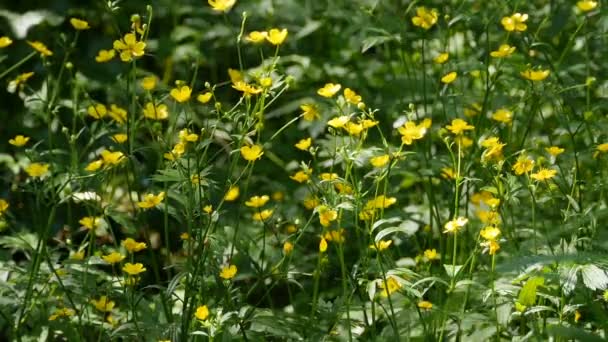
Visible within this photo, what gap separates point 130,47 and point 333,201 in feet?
1.72

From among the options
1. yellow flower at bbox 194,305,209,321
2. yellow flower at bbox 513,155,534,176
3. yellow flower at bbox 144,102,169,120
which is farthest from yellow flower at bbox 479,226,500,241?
yellow flower at bbox 144,102,169,120

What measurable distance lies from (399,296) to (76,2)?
5.75ft

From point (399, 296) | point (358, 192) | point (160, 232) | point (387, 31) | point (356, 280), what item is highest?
point (387, 31)

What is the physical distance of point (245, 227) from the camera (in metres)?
2.86

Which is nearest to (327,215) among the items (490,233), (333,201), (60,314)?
(333,201)

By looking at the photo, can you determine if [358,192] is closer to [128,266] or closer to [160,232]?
[128,266]

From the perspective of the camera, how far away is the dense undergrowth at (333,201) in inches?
77.4

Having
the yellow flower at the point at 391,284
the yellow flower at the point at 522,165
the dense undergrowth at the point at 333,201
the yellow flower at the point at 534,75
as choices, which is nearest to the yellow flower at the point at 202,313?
the dense undergrowth at the point at 333,201

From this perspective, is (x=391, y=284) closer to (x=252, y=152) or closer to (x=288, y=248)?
(x=288, y=248)

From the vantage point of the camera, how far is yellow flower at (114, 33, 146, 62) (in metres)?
2.04

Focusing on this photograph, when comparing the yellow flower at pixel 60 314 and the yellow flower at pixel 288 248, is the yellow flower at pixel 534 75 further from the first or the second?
the yellow flower at pixel 60 314

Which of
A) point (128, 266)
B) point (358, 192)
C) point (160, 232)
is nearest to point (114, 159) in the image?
point (128, 266)

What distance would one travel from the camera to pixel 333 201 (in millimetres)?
1922

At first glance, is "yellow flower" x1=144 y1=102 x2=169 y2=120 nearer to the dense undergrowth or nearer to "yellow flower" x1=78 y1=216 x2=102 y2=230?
the dense undergrowth
